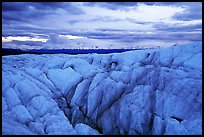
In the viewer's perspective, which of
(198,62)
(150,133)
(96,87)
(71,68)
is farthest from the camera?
(71,68)

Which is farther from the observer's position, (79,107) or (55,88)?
(55,88)

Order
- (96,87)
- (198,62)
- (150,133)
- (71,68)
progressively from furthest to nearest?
(71,68)
(96,87)
(198,62)
(150,133)

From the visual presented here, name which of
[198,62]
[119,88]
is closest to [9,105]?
[119,88]

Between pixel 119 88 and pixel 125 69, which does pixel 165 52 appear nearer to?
pixel 125 69

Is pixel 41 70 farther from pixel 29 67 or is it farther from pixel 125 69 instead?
pixel 125 69

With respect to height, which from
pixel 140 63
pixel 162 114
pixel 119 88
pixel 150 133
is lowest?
pixel 150 133

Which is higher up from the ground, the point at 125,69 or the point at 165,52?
the point at 165,52
